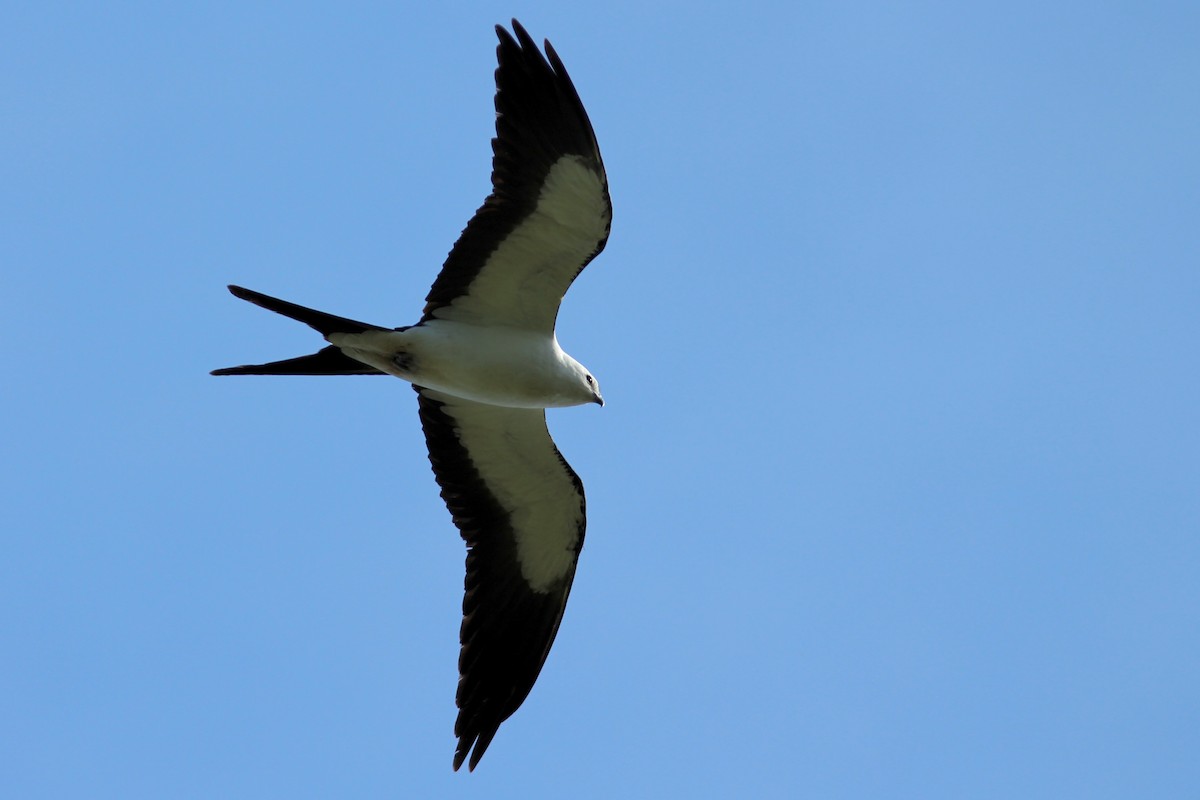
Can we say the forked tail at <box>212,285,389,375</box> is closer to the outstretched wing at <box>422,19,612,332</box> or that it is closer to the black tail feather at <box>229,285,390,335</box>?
the black tail feather at <box>229,285,390,335</box>

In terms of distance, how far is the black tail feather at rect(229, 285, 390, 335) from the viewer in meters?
10.4

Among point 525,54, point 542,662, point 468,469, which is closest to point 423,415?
point 468,469

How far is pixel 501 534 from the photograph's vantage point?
12.1m

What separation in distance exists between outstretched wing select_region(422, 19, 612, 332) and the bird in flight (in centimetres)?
1

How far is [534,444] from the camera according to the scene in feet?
39.1

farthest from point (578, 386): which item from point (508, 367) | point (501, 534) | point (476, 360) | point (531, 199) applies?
point (531, 199)

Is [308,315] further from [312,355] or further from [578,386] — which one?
[578,386]

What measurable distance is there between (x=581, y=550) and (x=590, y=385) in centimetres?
168

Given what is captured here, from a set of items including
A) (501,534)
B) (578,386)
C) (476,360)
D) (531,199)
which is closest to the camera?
(531,199)

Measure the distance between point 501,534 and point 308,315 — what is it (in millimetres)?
2763

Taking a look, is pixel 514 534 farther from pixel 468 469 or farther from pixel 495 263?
pixel 495 263

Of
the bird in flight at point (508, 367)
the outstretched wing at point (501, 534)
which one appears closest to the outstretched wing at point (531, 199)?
the bird in flight at point (508, 367)

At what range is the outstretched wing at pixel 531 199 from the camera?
10203 mm

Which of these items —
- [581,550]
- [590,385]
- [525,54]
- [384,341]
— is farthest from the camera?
[581,550]
